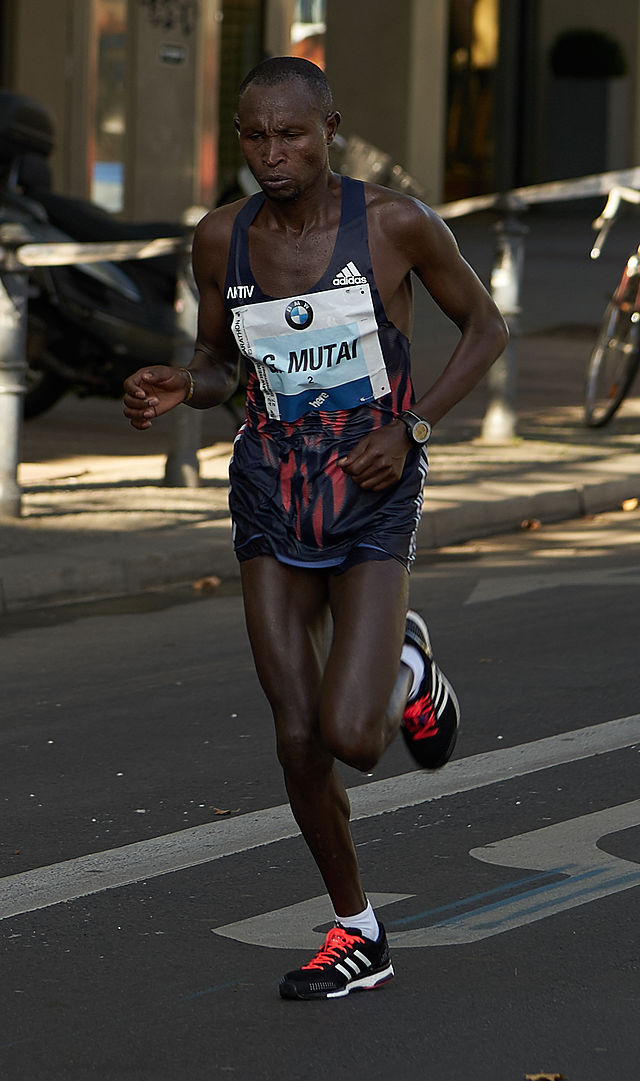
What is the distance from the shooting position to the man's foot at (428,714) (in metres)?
4.32

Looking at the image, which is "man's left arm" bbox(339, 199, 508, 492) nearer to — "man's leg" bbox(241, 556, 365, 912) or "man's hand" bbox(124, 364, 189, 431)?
"man's leg" bbox(241, 556, 365, 912)

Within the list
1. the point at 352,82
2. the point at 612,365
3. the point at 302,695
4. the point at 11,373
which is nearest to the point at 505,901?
the point at 302,695

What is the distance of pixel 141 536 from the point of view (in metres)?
9.54

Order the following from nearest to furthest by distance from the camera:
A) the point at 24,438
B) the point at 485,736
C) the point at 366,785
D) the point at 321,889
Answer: the point at 321,889, the point at 366,785, the point at 485,736, the point at 24,438

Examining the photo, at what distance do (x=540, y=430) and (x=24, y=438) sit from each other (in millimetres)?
3257

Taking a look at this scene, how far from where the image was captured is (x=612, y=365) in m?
13.3

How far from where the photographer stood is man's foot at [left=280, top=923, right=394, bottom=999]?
13.9ft

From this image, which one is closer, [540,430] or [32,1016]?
[32,1016]

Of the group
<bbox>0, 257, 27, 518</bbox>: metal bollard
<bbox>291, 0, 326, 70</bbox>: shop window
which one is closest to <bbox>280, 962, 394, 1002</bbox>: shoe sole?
<bbox>0, 257, 27, 518</bbox>: metal bollard

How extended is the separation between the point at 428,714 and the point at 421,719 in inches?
0.7

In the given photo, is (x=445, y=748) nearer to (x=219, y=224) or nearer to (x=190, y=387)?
(x=190, y=387)

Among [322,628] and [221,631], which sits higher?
[322,628]

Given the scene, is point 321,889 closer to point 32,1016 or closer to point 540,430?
point 32,1016

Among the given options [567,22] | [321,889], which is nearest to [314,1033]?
[321,889]
